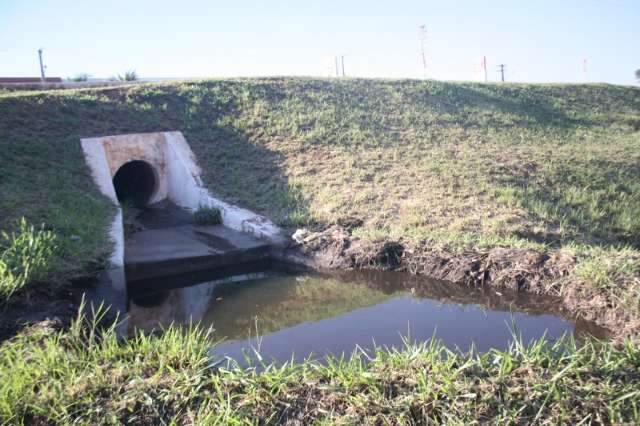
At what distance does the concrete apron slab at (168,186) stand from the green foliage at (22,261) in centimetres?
89

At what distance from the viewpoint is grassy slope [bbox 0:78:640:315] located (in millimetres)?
7852

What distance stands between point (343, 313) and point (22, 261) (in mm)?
3526

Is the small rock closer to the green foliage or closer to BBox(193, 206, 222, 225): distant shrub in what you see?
BBox(193, 206, 222, 225): distant shrub

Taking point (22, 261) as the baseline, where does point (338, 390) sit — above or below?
below

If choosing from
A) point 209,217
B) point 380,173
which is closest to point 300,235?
point 209,217

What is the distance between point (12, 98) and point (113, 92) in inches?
94.0

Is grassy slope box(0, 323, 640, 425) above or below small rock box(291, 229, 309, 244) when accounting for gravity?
below

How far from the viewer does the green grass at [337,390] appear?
325cm

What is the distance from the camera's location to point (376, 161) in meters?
11.5

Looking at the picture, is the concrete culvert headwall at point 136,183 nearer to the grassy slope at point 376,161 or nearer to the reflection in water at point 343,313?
the grassy slope at point 376,161

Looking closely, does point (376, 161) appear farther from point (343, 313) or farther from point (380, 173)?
point (343, 313)

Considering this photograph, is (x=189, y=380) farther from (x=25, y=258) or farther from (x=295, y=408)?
(x=25, y=258)

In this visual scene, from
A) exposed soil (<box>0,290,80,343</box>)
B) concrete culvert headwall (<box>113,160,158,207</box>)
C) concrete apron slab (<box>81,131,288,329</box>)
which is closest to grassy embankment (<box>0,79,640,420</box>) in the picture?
exposed soil (<box>0,290,80,343</box>)

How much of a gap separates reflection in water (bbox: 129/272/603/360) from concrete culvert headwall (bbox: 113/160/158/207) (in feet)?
16.7
